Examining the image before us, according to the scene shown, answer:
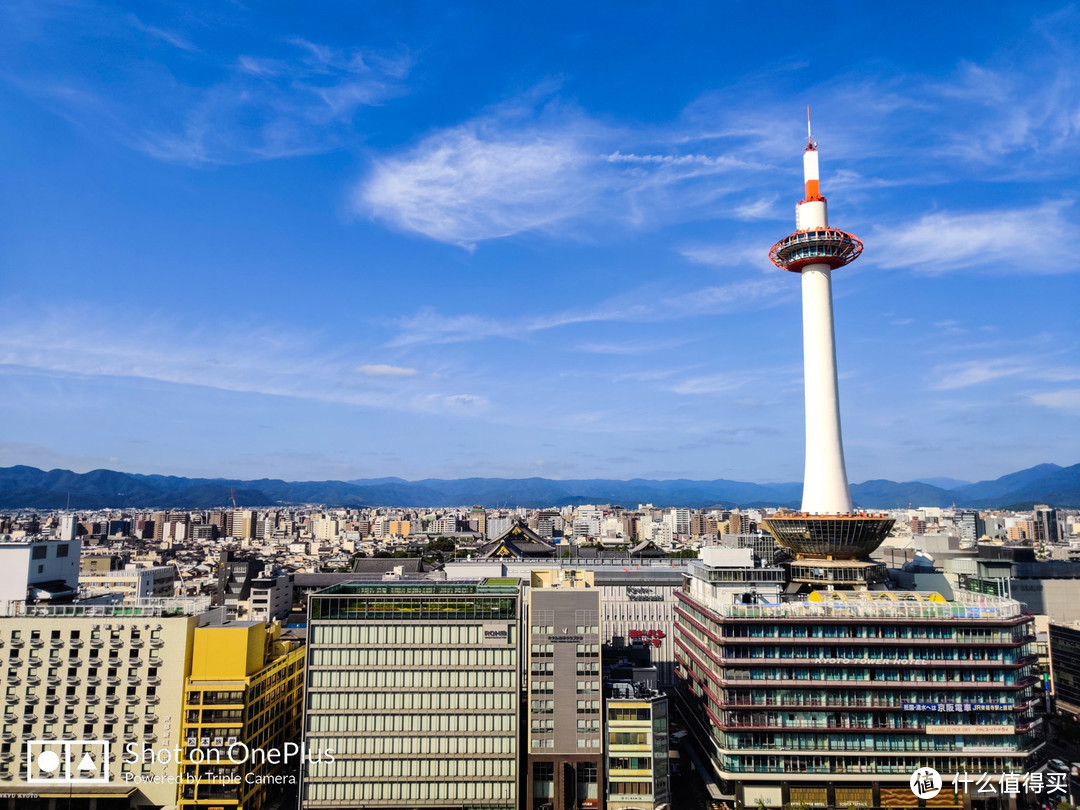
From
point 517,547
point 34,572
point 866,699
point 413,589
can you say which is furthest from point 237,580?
point 866,699

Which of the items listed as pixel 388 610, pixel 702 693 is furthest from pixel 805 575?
pixel 388 610

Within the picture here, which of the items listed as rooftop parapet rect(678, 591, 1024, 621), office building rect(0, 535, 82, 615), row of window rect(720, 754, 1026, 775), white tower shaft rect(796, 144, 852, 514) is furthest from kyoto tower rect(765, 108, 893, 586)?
office building rect(0, 535, 82, 615)

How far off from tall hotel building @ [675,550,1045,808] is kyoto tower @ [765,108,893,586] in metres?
18.9

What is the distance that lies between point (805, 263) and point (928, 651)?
186 ft

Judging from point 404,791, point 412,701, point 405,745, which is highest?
point 412,701

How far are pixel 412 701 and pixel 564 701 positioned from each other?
13629mm

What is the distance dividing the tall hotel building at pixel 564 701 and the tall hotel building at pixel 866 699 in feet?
42.9

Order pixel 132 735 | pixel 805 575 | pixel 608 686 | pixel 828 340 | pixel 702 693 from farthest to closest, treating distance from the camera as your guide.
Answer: pixel 828 340 < pixel 805 575 < pixel 702 693 < pixel 608 686 < pixel 132 735

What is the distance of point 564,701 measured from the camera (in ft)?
212

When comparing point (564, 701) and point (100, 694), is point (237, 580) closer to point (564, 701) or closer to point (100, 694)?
point (100, 694)

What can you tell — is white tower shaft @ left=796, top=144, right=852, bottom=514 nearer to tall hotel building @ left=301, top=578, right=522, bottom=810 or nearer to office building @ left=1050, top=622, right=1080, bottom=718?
office building @ left=1050, top=622, right=1080, bottom=718

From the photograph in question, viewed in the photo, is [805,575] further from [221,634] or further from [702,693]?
[221,634]

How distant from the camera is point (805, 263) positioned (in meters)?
104

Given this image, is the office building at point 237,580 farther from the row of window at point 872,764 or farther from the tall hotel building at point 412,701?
the row of window at point 872,764
